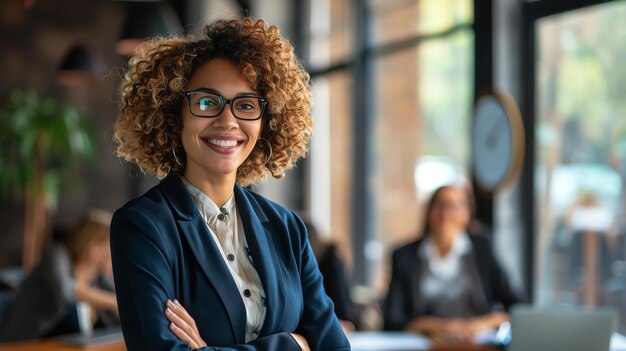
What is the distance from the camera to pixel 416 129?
7.23m

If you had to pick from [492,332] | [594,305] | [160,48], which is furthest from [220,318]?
[594,305]

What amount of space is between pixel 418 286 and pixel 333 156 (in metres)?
3.70

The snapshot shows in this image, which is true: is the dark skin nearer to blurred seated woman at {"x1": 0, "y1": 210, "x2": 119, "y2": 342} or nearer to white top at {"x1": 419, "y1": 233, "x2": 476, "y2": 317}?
white top at {"x1": 419, "y1": 233, "x2": 476, "y2": 317}

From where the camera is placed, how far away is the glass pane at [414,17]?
20.9 ft

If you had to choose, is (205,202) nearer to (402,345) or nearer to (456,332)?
(402,345)

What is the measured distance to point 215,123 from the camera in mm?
1718

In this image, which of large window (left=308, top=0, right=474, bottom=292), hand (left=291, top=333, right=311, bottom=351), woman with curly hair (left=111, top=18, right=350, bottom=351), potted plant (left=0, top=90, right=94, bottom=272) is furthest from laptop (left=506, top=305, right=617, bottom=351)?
potted plant (left=0, top=90, right=94, bottom=272)

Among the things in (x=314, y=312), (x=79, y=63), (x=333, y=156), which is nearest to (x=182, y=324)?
(x=314, y=312)

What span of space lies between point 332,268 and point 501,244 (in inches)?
47.0

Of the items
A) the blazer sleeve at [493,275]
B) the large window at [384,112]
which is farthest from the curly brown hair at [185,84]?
the large window at [384,112]

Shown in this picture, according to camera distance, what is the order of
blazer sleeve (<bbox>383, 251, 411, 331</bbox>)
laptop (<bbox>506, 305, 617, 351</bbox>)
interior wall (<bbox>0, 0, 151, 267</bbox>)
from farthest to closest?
1. interior wall (<bbox>0, 0, 151, 267</bbox>)
2. blazer sleeve (<bbox>383, 251, 411, 331</bbox>)
3. laptop (<bbox>506, 305, 617, 351</bbox>)

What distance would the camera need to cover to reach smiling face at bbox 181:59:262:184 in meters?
1.72

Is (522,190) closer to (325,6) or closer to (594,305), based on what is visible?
(594,305)

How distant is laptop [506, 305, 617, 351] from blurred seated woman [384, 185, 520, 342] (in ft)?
5.63
